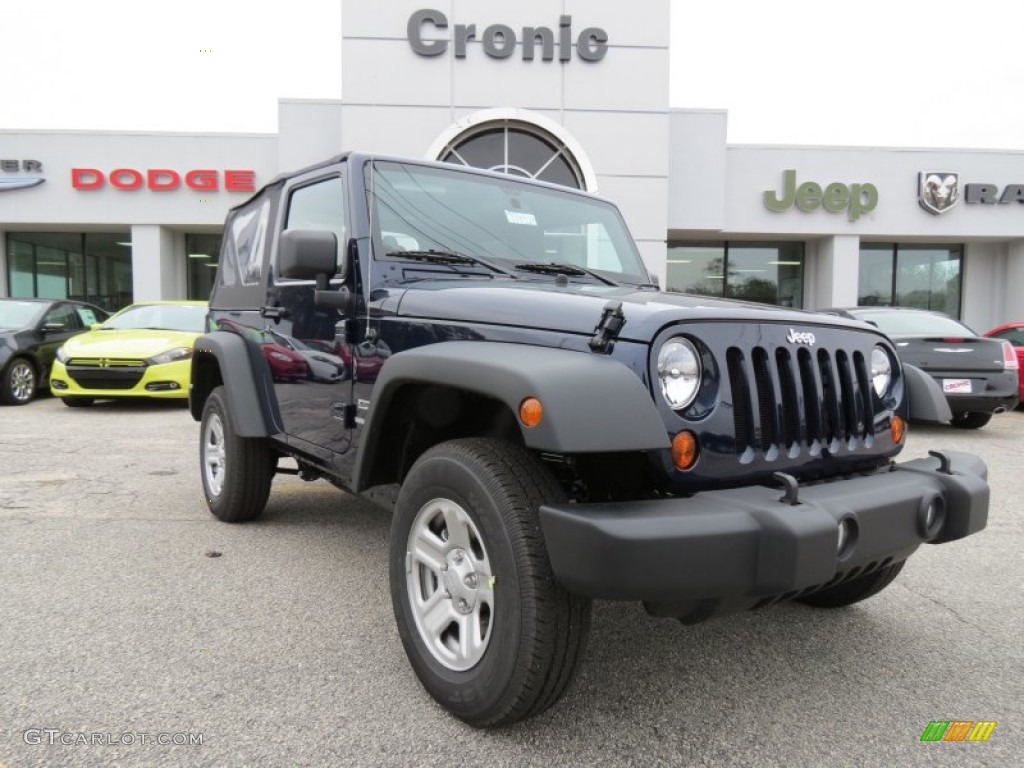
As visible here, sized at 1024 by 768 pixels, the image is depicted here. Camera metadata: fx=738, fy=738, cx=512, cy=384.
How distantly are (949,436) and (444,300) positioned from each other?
781cm

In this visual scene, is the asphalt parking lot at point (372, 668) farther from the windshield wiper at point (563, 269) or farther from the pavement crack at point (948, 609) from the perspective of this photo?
the windshield wiper at point (563, 269)

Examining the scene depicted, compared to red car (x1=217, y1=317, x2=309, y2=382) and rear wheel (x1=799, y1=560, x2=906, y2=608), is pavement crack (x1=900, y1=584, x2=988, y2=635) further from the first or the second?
red car (x1=217, y1=317, x2=309, y2=382)

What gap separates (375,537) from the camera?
4.27 metres

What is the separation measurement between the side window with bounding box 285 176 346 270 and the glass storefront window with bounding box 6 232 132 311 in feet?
58.7

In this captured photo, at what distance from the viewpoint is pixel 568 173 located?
14.8m

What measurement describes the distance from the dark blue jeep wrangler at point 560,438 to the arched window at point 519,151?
1173 centimetres

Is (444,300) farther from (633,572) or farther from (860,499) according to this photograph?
(860,499)

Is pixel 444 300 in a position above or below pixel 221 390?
above

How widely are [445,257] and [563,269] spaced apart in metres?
0.55

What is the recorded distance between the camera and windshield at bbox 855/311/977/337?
8.80m

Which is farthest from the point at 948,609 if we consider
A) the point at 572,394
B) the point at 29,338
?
the point at 29,338

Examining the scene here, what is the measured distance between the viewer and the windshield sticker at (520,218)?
11.1 feet

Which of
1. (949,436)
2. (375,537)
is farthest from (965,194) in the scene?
(375,537)

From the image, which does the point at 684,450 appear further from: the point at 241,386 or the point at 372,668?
the point at 241,386
